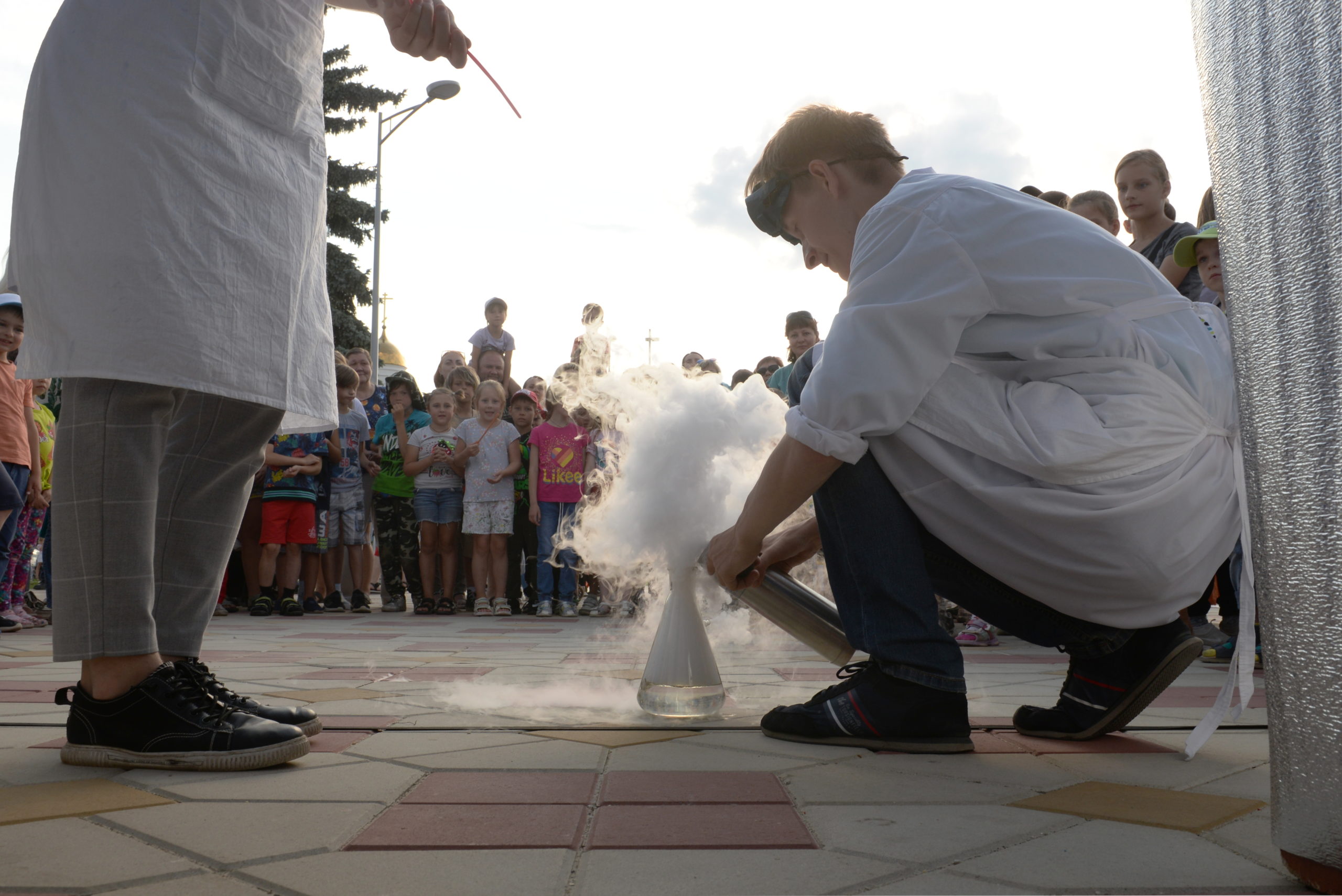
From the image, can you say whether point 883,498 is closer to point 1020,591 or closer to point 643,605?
point 1020,591

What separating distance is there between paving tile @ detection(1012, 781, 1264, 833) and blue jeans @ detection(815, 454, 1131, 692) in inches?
17.4

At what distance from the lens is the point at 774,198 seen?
2578mm

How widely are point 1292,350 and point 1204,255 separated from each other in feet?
12.1

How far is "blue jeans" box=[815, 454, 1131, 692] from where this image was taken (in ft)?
6.89

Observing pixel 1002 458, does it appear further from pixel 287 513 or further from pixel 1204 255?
pixel 287 513

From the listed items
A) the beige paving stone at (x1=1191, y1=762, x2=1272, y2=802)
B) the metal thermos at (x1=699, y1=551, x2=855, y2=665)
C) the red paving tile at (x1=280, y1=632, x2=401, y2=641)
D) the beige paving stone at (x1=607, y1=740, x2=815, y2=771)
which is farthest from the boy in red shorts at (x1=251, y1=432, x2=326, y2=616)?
the beige paving stone at (x1=1191, y1=762, x2=1272, y2=802)

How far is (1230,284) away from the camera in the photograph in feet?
3.81

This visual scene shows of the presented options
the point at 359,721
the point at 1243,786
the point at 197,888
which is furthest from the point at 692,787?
the point at 359,721

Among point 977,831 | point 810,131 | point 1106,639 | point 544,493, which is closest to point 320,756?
point 977,831

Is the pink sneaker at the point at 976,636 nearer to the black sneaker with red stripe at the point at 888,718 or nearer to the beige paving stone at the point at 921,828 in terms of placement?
the black sneaker with red stripe at the point at 888,718

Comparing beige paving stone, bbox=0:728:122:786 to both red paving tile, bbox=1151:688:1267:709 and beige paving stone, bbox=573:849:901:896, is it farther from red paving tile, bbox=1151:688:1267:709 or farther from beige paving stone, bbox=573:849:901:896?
red paving tile, bbox=1151:688:1267:709

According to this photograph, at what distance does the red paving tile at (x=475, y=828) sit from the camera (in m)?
1.33

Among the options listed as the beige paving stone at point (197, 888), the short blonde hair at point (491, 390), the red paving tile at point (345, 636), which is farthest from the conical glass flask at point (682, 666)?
the short blonde hair at point (491, 390)

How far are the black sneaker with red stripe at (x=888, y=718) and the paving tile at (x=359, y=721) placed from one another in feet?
3.07
